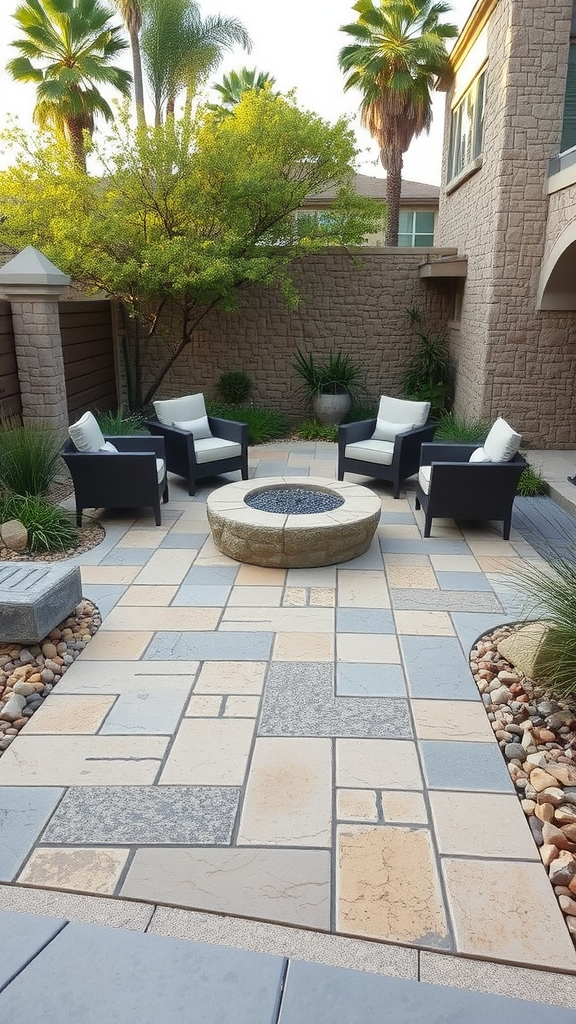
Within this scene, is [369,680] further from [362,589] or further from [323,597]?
[362,589]

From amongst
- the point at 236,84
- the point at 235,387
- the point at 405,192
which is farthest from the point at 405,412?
the point at 236,84

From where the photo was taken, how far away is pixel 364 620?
437 centimetres

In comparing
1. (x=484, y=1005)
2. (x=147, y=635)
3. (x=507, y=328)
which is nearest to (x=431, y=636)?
(x=147, y=635)

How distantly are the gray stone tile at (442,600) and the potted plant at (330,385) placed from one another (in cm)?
596

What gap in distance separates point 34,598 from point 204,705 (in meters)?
1.12

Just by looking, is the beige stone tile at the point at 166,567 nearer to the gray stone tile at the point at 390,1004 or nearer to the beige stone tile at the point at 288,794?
the beige stone tile at the point at 288,794

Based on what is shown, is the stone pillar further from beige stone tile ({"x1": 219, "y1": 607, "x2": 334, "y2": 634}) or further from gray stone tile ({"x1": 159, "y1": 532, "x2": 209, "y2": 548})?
beige stone tile ({"x1": 219, "y1": 607, "x2": 334, "y2": 634})

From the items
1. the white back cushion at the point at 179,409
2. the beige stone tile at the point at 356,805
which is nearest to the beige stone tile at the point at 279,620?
the beige stone tile at the point at 356,805

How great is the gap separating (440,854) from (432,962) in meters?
0.46

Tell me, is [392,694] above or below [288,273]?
below

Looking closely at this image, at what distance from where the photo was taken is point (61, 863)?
2.44m

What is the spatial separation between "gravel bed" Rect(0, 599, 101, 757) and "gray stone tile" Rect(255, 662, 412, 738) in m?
1.15

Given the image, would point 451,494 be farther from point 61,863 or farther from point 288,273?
point 288,273

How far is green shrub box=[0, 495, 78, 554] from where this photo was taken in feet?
18.1
